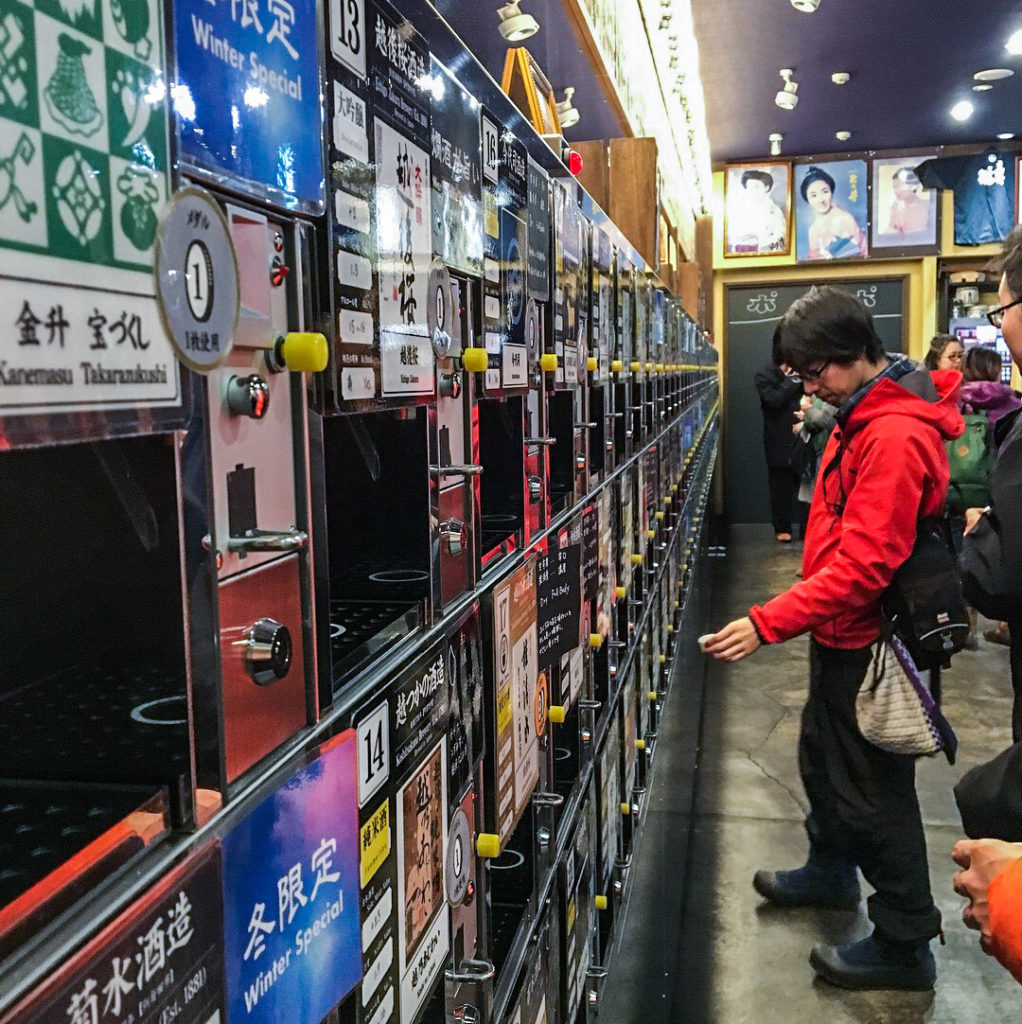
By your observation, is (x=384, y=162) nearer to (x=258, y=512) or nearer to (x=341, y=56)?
(x=341, y=56)

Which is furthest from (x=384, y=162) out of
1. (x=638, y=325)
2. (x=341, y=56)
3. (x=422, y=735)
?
(x=638, y=325)

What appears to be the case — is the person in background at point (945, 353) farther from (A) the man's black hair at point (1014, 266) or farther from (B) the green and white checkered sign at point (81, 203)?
(B) the green and white checkered sign at point (81, 203)

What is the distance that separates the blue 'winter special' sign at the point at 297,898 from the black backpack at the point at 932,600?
73.9 inches

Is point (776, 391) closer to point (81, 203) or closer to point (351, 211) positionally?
point (351, 211)

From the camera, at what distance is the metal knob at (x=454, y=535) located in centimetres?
108

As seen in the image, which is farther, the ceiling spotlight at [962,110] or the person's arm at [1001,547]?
the ceiling spotlight at [962,110]

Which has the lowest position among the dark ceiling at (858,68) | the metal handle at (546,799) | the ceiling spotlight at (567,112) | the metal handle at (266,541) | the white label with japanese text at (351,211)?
the metal handle at (546,799)

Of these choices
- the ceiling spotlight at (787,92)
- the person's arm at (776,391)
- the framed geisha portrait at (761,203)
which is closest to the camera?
the ceiling spotlight at (787,92)

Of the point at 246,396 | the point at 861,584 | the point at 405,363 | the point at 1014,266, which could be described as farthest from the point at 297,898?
the point at 861,584

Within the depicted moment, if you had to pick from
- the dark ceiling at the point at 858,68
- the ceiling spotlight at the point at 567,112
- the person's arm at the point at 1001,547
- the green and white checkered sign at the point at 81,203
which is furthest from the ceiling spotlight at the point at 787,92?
the green and white checkered sign at the point at 81,203

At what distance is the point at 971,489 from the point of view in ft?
18.4

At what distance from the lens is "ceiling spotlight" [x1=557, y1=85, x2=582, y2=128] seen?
2902 millimetres

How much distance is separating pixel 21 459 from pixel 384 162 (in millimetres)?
404

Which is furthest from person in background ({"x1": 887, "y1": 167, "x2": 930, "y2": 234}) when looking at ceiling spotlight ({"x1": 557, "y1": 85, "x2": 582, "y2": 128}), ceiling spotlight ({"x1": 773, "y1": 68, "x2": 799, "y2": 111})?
ceiling spotlight ({"x1": 557, "y1": 85, "x2": 582, "y2": 128})
